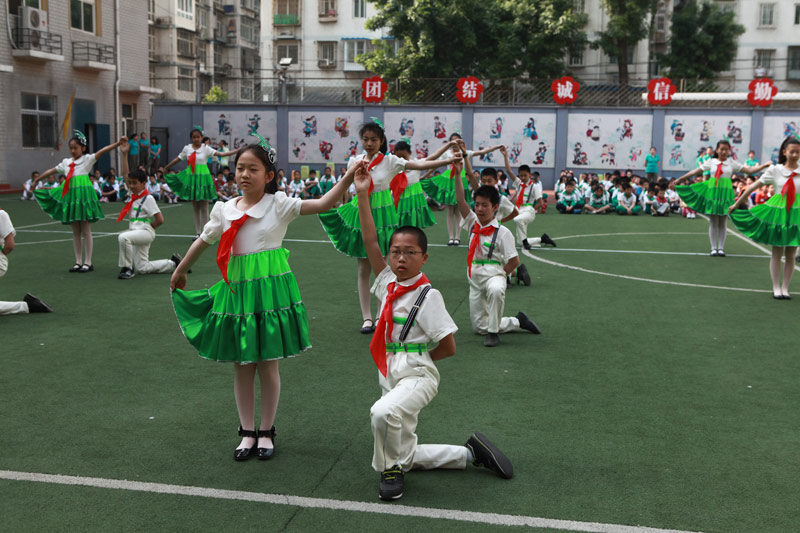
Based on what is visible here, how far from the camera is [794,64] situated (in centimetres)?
4209

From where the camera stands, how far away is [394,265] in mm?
3592

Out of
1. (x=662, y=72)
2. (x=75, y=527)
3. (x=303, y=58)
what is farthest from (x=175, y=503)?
(x=303, y=58)

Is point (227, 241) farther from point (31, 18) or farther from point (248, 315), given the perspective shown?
point (31, 18)

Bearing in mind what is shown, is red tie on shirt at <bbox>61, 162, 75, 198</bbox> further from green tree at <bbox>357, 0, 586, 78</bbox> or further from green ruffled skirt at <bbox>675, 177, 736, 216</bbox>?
green tree at <bbox>357, 0, 586, 78</bbox>

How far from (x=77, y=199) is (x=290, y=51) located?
38.3 metres

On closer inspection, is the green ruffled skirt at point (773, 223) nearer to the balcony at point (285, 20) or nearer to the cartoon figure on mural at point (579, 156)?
the cartoon figure on mural at point (579, 156)

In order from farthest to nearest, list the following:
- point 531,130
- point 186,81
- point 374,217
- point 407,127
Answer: point 186,81 → point 407,127 → point 531,130 → point 374,217

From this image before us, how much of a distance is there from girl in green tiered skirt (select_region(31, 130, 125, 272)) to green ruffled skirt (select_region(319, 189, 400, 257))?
4.20 meters

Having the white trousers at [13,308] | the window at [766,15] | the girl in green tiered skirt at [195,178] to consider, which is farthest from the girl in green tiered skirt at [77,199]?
the window at [766,15]

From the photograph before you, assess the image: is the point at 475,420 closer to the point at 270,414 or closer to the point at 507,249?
the point at 270,414

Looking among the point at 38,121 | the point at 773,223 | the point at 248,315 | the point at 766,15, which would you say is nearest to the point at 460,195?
the point at 248,315

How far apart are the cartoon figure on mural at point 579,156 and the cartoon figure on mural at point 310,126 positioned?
852 cm

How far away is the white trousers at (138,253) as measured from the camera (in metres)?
9.29

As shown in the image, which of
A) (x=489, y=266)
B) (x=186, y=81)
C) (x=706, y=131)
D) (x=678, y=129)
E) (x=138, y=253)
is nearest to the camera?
(x=489, y=266)
